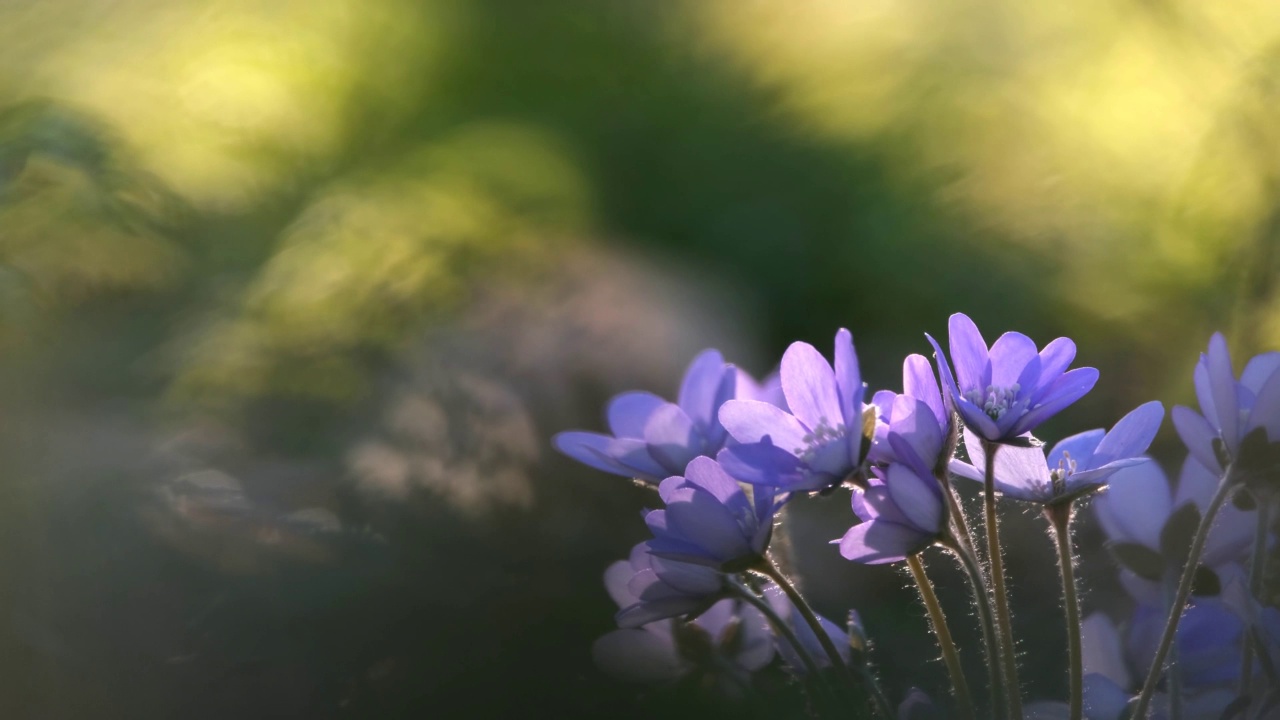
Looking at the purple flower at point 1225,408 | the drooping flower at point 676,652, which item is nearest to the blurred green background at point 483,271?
the drooping flower at point 676,652

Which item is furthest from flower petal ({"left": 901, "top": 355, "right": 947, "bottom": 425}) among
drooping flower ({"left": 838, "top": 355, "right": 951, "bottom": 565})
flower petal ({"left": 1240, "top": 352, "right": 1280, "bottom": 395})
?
flower petal ({"left": 1240, "top": 352, "right": 1280, "bottom": 395})

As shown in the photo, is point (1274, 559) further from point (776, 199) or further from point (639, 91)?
point (639, 91)

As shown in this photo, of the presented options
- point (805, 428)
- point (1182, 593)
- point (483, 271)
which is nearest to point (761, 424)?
point (805, 428)

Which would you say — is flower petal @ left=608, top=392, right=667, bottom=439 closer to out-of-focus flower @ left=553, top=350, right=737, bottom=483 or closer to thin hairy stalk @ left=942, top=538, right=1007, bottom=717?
out-of-focus flower @ left=553, top=350, right=737, bottom=483

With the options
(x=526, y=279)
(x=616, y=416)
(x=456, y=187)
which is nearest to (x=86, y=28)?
(x=456, y=187)

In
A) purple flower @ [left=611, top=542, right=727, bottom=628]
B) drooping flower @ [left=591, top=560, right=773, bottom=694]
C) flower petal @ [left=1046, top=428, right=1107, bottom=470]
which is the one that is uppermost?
flower petal @ [left=1046, top=428, right=1107, bottom=470]

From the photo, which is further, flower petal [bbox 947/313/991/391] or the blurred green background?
the blurred green background

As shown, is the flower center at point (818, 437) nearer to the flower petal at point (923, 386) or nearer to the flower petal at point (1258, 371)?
the flower petal at point (923, 386)
